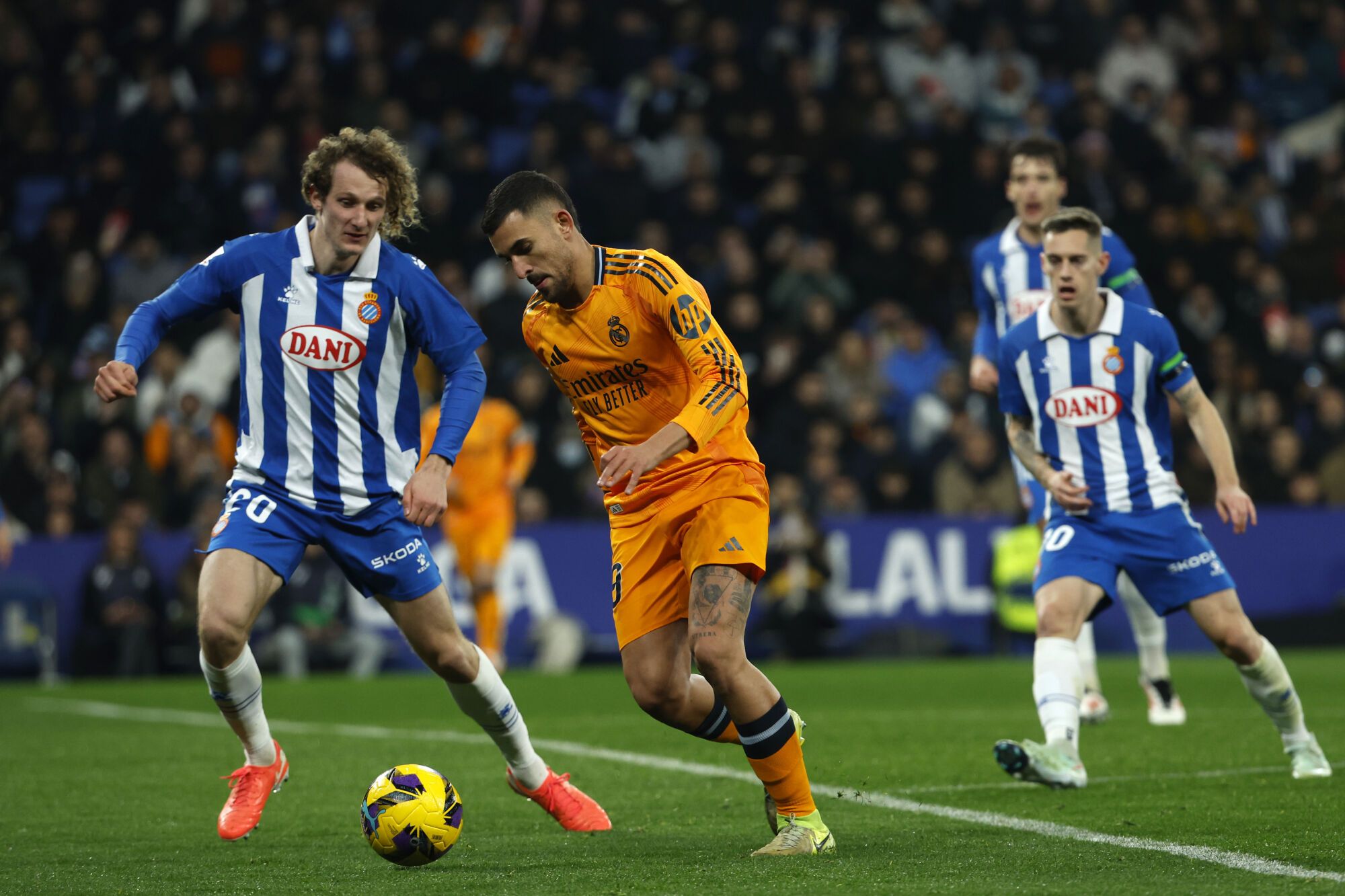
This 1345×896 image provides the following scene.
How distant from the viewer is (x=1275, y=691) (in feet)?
21.7

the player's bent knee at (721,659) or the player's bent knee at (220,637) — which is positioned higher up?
the player's bent knee at (220,637)

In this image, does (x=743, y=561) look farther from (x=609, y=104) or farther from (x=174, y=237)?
(x=609, y=104)

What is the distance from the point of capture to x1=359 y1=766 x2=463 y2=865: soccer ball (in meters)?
5.07

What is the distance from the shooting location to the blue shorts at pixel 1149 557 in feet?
21.4

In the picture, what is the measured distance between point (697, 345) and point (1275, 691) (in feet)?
9.66

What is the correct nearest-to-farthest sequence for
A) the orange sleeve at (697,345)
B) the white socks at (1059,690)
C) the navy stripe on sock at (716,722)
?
the orange sleeve at (697,345) → the navy stripe on sock at (716,722) → the white socks at (1059,690)

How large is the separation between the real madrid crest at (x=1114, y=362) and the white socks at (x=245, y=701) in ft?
10.9

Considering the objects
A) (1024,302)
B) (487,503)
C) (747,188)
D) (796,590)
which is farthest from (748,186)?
(1024,302)

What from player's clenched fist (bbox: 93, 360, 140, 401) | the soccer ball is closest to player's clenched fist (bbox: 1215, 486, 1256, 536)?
the soccer ball

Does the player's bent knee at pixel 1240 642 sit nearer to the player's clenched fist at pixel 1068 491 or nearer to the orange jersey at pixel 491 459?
the player's clenched fist at pixel 1068 491

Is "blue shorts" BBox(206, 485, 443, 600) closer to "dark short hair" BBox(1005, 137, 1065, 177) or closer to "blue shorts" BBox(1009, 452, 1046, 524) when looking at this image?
"blue shorts" BBox(1009, 452, 1046, 524)

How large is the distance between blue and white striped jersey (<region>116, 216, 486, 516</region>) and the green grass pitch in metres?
1.19

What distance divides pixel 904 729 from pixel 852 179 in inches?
386

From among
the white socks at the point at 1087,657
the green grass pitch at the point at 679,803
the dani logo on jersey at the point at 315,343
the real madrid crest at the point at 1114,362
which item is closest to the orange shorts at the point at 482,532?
the green grass pitch at the point at 679,803
